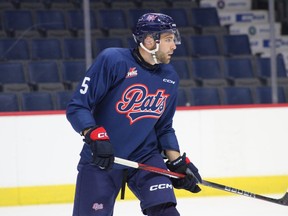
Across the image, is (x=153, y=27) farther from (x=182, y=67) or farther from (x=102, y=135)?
(x=182, y=67)

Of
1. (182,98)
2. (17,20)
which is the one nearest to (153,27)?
(182,98)

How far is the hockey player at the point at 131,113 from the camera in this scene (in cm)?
356

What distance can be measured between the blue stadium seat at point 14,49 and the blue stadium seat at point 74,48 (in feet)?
1.26

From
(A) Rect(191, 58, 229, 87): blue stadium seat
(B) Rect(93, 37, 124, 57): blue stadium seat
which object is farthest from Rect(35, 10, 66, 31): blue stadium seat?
(A) Rect(191, 58, 229, 87): blue stadium seat

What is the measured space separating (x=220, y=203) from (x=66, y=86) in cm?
221

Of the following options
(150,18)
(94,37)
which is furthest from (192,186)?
(94,37)

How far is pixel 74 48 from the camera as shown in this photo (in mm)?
8547

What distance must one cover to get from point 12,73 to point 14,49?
1.63ft


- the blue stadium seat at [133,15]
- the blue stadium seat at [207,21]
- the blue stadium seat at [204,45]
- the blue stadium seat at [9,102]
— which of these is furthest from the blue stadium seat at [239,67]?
the blue stadium seat at [9,102]

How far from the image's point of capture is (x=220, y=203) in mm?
6414

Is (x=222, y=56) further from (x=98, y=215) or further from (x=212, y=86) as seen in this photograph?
(x=98, y=215)

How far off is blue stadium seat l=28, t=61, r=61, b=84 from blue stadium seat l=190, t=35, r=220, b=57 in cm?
166

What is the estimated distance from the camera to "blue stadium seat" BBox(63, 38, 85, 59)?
8.49m

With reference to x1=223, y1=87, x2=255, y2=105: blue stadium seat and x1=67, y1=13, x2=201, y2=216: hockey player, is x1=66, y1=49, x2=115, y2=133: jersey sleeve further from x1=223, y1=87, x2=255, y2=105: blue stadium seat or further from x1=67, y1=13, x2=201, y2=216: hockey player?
x1=223, y1=87, x2=255, y2=105: blue stadium seat
